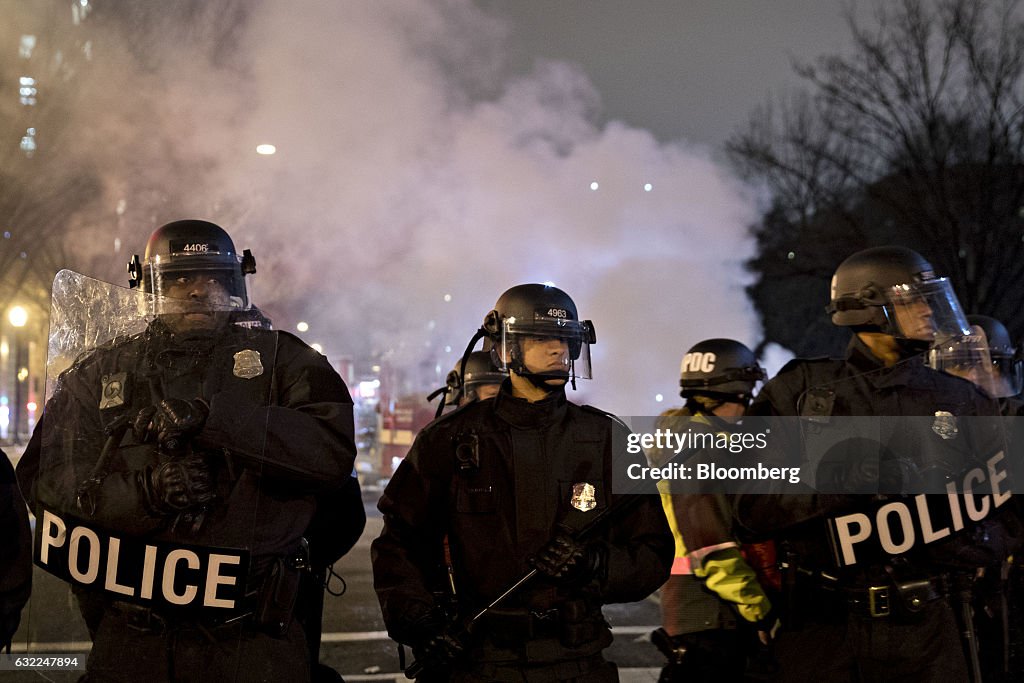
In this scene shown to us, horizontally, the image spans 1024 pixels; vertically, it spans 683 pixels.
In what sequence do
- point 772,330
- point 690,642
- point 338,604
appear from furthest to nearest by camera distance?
point 772,330 < point 338,604 < point 690,642

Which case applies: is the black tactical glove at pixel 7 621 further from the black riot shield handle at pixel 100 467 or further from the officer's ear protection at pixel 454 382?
the officer's ear protection at pixel 454 382

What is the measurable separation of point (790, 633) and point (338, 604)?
558 cm

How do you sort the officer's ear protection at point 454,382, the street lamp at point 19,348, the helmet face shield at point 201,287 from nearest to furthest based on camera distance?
1. the helmet face shield at point 201,287
2. the officer's ear protection at point 454,382
3. the street lamp at point 19,348

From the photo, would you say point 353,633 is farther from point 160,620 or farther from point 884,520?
point 884,520

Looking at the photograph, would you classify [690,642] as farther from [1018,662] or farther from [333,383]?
[333,383]

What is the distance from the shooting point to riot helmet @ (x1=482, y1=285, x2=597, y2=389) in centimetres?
326

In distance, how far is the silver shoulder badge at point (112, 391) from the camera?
2.87m

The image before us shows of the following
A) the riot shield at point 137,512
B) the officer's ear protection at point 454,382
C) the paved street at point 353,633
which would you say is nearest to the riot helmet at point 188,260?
the riot shield at point 137,512

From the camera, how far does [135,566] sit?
2.69m

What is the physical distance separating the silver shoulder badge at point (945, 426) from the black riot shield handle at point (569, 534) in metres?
1.28

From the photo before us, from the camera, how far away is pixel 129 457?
278 cm

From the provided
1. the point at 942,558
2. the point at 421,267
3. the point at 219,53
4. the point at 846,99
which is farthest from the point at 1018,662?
the point at 846,99

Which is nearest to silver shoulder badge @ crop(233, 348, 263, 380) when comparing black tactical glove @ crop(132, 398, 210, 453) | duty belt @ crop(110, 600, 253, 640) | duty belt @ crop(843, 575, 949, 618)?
black tactical glove @ crop(132, 398, 210, 453)

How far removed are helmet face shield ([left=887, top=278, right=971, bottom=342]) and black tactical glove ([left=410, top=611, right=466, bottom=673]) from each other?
2.20 metres
